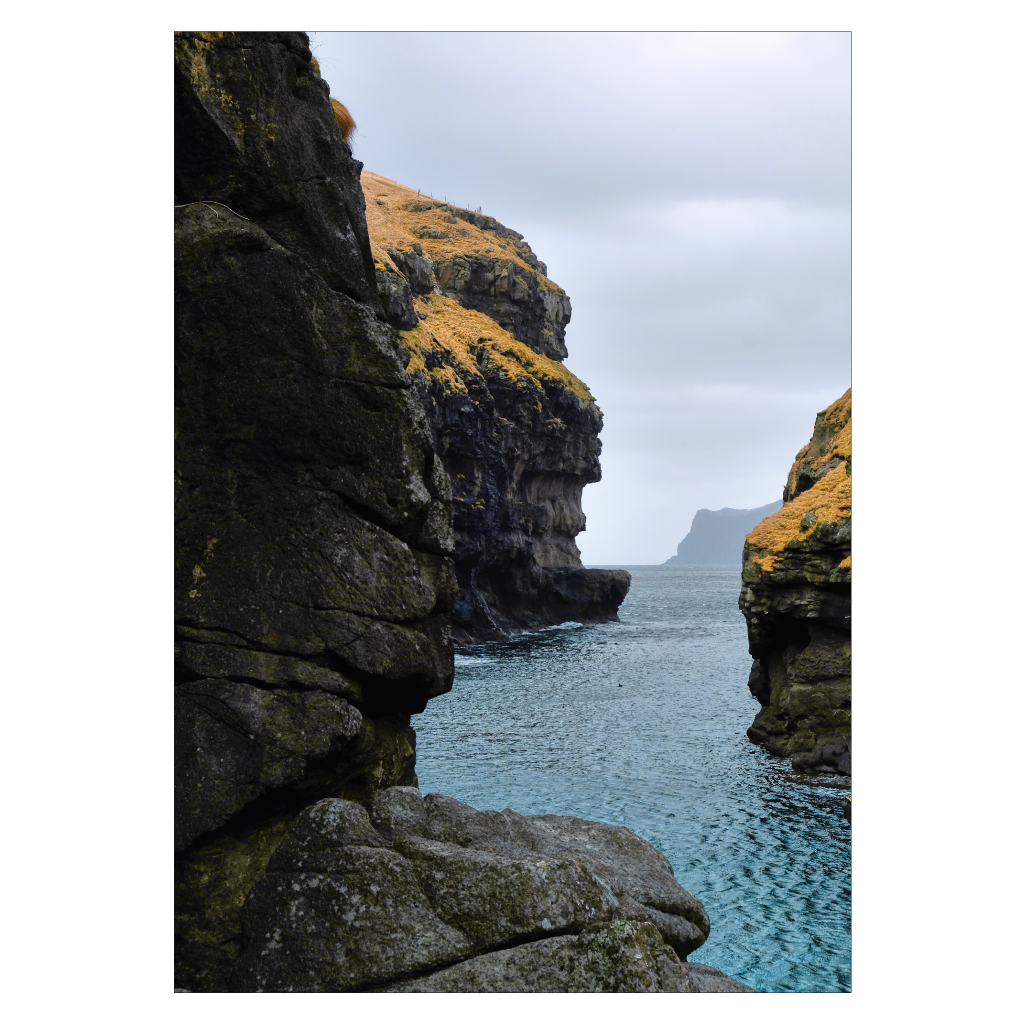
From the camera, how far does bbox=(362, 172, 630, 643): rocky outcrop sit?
70.3m

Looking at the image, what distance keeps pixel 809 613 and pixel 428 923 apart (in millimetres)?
23154

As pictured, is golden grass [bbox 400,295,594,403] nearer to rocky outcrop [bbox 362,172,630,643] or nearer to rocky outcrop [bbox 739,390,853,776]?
rocky outcrop [bbox 362,172,630,643]

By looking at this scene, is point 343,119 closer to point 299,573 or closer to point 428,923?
point 299,573

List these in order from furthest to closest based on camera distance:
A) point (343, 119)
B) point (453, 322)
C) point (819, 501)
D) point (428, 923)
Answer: point (453, 322)
point (819, 501)
point (343, 119)
point (428, 923)

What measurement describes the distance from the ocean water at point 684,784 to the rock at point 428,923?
9796mm

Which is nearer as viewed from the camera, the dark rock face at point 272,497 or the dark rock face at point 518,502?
the dark rock face at point 272,497

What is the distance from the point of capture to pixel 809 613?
1075 inches

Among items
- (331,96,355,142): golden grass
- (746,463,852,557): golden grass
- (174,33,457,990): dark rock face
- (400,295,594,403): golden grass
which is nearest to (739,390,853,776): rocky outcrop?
(746,463,852,557): golden grass

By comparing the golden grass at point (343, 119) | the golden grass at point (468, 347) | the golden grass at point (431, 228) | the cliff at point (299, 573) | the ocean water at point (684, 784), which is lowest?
the ocean water at point (684, 784)

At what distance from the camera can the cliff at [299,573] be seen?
845 cm

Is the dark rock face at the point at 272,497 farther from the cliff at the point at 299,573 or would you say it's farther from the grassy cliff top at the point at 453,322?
the grassy cliff top at the point at 453,322

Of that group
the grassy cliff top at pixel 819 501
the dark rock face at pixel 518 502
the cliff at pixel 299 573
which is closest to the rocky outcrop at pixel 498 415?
the dark rock face at pixel 518 502

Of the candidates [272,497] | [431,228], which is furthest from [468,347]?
[272,497]
